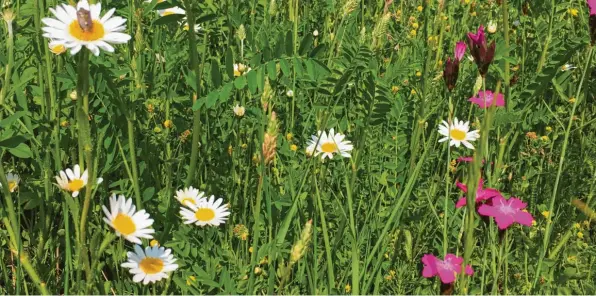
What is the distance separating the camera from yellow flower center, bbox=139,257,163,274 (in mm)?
1620

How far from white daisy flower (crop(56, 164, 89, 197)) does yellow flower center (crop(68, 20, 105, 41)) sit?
357mm

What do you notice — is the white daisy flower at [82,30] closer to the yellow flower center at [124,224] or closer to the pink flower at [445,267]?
the yellow flower center at [124,224]

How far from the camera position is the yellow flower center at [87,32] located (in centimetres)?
138

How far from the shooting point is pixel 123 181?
1938 millimetres

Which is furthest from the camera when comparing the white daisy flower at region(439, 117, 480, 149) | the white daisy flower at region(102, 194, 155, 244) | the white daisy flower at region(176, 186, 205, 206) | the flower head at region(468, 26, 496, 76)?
the white daisy flower at region(439, 117, 480, 149)

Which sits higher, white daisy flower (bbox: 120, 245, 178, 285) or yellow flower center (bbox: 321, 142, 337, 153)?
yellow flower center (bbox: 321, 142, 337, 153)

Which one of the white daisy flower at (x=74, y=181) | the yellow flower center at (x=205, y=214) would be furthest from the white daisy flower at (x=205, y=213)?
the white daisy flower at (x=74, y=181)

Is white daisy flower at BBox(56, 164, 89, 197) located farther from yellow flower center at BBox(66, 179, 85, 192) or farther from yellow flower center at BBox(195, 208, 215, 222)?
yellow flower center at BBox(195, 208, 215, 222)

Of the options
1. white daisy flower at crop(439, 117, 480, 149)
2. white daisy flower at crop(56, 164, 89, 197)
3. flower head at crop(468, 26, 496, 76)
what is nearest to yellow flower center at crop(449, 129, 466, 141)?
white daisy flower at crop(439, 117, 480, 149)

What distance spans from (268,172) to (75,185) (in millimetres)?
690

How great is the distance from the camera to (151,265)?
1.64 meters

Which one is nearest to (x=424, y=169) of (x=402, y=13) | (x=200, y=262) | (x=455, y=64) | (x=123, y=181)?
(x=455, y=64)

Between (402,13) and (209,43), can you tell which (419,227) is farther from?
(402,13)

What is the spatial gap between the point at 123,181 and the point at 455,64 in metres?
0.95
